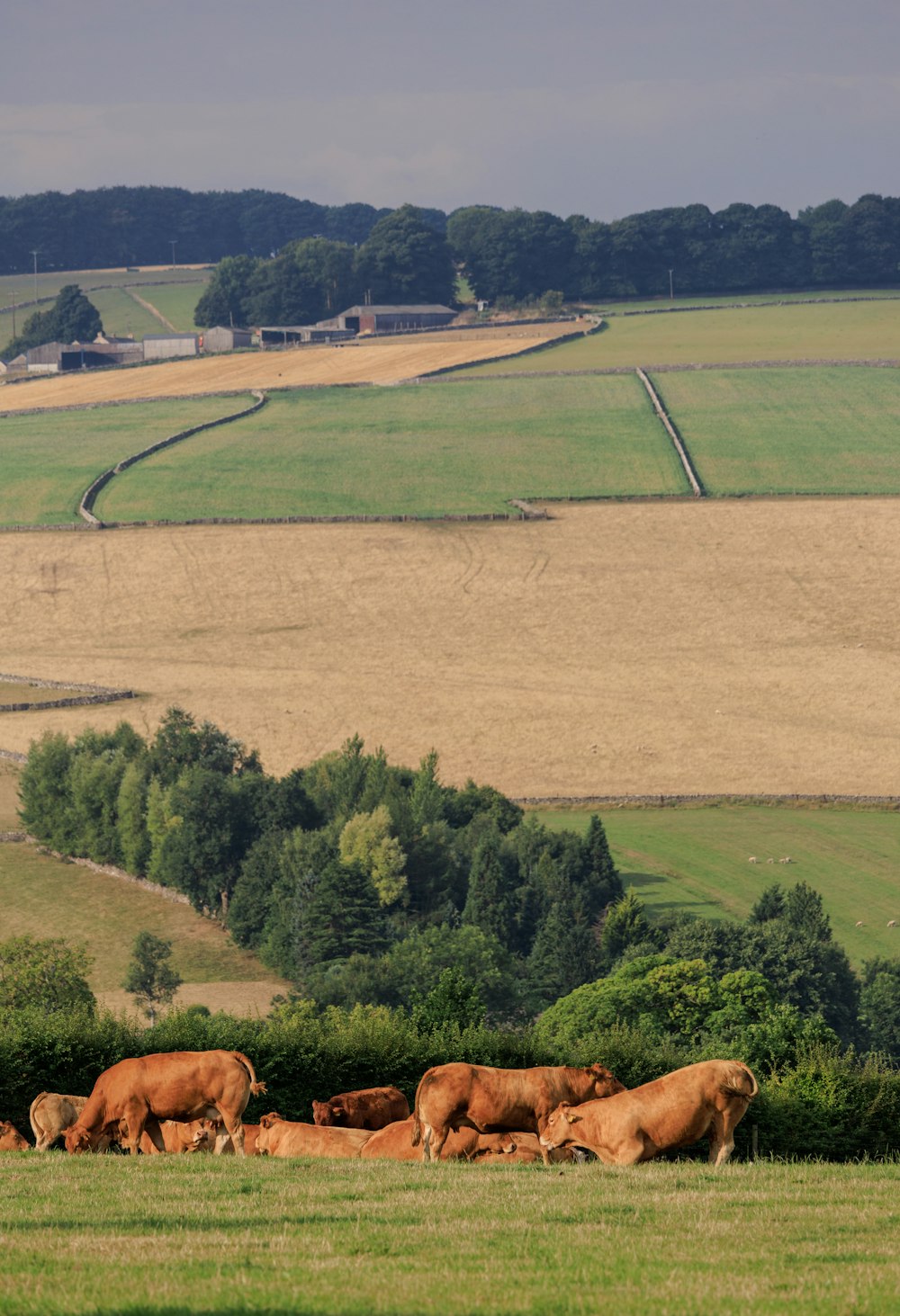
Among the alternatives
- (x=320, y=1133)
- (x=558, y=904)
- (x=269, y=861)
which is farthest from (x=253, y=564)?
(x=320, y=1133)

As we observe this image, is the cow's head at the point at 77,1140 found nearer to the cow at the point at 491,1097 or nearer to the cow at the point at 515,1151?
the cow at the point at 491,1097

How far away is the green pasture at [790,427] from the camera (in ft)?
497

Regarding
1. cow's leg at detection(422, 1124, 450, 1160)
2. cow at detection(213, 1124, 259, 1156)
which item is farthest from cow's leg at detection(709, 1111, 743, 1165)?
cow at detection(213, 1124, 259, 1156)

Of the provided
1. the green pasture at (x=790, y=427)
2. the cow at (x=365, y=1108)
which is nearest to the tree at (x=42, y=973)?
the cow at (x=365, y=1108)

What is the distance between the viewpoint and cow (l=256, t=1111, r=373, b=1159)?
91.3ft

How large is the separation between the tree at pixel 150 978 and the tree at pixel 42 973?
1.89 m

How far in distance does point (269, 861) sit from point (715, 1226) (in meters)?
68.9

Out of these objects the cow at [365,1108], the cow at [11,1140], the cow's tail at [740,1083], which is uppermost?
the cow's tail at [740,1083]

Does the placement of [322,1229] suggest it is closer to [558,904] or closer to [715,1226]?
[715,1226]

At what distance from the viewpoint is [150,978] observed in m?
71.1

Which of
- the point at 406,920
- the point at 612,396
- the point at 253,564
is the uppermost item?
the point at 612,396

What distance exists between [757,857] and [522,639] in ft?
130

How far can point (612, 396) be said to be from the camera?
18388 centimetres

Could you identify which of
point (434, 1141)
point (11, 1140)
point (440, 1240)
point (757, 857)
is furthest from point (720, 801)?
point (440, 1240)
